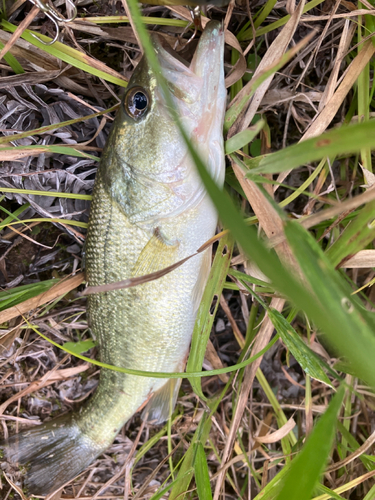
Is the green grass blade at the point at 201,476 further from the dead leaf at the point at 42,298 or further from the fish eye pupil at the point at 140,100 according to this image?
the fish eye pupil at the point at 140,100

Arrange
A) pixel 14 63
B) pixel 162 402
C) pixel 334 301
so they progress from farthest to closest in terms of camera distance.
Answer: pixel 162 402 < pixel 14 63 < pixel 334 301

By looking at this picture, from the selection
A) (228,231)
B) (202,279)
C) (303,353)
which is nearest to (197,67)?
(228,231)

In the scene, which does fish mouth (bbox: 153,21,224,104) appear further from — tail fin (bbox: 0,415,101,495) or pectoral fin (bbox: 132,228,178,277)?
tail fin (bbox: 0,415,101,495)

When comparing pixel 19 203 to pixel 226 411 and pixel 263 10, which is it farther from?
pixel 226 411

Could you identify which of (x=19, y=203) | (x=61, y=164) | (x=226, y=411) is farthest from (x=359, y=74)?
(x=226, y=411)

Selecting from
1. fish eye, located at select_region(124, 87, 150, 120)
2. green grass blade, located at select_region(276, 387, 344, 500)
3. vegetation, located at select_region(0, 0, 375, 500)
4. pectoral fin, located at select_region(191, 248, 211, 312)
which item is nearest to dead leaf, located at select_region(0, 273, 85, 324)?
vegetation, located at select_region(0, 0, 375, 500)

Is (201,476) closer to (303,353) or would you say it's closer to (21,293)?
(303,353)
